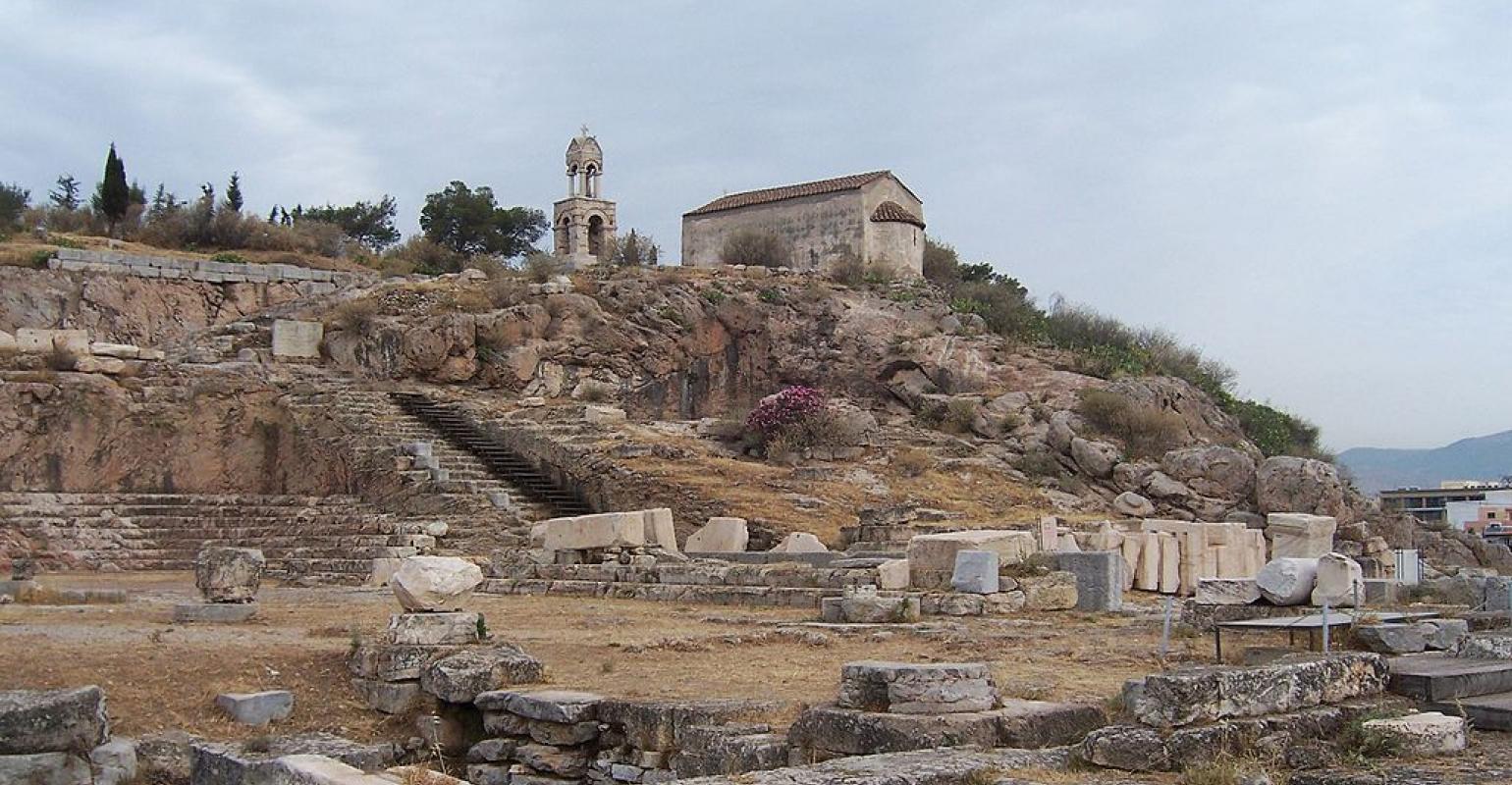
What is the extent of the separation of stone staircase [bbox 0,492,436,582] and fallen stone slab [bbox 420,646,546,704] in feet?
38.9

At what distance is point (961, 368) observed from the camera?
3872 cm

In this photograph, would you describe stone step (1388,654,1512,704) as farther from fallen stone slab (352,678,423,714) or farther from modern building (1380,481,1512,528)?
modern building (1380,481,1512,528)

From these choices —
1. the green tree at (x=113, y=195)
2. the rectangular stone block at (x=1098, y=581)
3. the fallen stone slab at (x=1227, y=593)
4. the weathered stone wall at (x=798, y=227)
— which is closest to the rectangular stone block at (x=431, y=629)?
the fallen stone slab at (x=1227, y=593)

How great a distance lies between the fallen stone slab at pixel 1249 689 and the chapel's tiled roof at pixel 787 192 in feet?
136

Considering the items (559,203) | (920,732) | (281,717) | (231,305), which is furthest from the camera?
(559,203)

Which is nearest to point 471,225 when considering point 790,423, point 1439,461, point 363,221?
point 363,221

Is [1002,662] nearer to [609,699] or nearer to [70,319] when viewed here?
[609,699]

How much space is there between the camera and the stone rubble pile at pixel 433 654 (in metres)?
9.70

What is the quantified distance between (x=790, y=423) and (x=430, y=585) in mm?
20819

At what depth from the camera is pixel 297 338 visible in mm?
35875

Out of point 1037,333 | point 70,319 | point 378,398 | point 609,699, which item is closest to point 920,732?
point 609,699

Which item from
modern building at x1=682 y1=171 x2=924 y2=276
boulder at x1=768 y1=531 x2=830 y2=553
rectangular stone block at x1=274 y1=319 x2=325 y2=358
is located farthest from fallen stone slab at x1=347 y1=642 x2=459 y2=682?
modern building at x1=682 y1=171 x2=924 y2=276

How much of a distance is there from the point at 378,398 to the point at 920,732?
26543 millimetres

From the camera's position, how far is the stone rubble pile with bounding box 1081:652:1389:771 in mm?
6113
